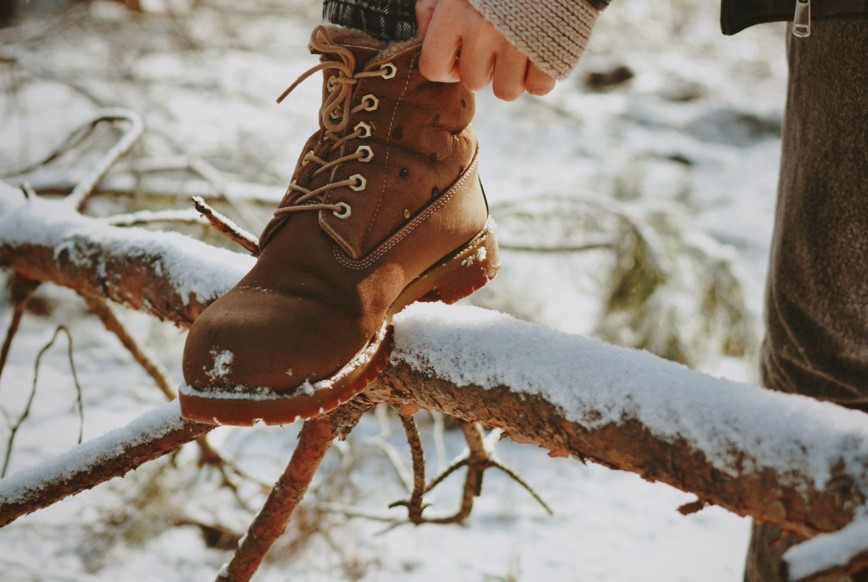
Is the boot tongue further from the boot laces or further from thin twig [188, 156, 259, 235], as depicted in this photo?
thin twig [188, 156, 259, 235]

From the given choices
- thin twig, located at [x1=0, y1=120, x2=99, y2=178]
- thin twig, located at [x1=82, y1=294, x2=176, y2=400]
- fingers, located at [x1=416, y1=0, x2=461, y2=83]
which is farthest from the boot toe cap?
thin twig, located at [x1=0, y1=120, x2=99, y2=178]

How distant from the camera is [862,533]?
0.55 meters

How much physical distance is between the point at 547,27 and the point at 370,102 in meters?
0.26

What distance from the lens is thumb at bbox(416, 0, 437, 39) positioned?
939 millimetres

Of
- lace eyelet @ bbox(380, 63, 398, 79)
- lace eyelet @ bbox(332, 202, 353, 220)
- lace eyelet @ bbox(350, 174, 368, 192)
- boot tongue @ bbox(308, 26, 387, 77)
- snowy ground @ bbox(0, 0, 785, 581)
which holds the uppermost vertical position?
boot tongue @ bbox(308, 26, 387, 77)

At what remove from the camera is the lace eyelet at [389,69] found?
38.3 inches

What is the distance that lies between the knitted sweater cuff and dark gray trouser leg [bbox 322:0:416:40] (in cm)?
12

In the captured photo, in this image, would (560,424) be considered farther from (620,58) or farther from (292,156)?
(620,58)

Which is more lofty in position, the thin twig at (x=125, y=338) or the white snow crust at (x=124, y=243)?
the white snow crust at (x=124, y=243)

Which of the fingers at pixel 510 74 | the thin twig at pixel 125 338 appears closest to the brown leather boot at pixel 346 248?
the fingers at pixel 510 74

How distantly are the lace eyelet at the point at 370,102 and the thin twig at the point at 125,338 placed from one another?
83cm

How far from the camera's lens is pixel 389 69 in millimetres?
977

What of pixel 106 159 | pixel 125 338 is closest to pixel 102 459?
pixel 125 338

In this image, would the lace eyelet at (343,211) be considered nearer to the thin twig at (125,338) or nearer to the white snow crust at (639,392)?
the white snow crust at (639,392)
